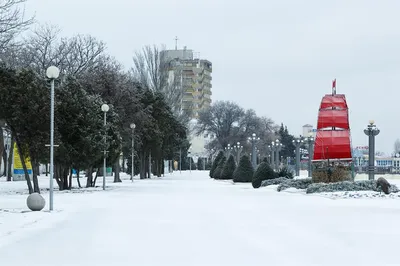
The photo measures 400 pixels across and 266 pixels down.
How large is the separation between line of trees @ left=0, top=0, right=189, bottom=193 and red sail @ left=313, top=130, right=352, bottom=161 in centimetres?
1215

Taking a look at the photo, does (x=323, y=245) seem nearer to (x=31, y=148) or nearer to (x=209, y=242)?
(x=209, y=242)

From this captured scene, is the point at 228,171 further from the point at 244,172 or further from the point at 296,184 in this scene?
the point at 296,184

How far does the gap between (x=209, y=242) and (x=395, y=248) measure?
3329 millimetres

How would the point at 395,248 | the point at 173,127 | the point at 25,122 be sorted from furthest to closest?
the point at 173,127 < the point at 25,122 < the point at 395,248

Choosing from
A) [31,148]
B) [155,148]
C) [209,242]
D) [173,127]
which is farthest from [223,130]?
[209,242]

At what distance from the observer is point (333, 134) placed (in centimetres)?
3988

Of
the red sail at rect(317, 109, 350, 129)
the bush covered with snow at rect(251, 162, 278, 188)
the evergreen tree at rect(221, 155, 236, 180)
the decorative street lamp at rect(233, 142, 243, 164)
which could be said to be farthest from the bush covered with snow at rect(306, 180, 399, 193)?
the decorative street lamp at rect(233, 142, 243, 164)

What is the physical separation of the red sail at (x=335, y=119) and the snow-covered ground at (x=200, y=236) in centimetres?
1718

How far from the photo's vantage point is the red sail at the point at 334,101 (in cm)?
4019

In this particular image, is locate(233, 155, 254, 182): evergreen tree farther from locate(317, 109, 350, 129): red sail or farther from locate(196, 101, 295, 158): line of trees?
locate(196, 101, 295, 158): line of trees

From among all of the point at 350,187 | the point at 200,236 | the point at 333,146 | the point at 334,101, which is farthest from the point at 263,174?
the point at 200,236

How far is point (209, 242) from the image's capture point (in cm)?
1292

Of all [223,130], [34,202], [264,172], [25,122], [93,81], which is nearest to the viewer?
[34,202]

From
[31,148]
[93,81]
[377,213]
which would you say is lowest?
[377,213]
